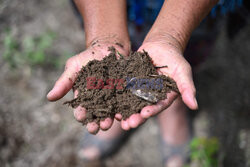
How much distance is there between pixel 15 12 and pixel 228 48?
3874 millimetres

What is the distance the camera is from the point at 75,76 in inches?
73.9

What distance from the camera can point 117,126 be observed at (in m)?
3.12

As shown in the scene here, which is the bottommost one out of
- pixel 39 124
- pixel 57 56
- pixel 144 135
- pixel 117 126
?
pixel 144 135

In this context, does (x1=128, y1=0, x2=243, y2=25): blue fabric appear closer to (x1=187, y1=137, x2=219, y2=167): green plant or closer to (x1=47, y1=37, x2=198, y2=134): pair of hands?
(x1=47, y1=37, x2=198, y2=134): pair of hands

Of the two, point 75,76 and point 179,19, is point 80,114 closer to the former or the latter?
point 75,76

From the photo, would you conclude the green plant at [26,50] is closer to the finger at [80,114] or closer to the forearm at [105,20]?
the forearm at [105,20]

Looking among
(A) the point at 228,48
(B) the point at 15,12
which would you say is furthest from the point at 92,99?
(B) the point at 15,12

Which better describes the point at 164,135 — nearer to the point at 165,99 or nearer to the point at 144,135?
the point at 144,135

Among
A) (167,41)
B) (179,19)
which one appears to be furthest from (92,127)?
(179,19)

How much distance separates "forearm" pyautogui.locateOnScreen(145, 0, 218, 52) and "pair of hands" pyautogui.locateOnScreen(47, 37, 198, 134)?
4.5 inches

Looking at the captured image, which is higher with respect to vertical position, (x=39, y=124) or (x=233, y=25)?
(x=233, y=25)

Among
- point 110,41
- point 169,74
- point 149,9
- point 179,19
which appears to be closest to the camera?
point 169,74

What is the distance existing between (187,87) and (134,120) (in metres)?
0.47

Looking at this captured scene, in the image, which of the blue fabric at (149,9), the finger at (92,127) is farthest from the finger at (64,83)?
the blue fabric at (149,9)
